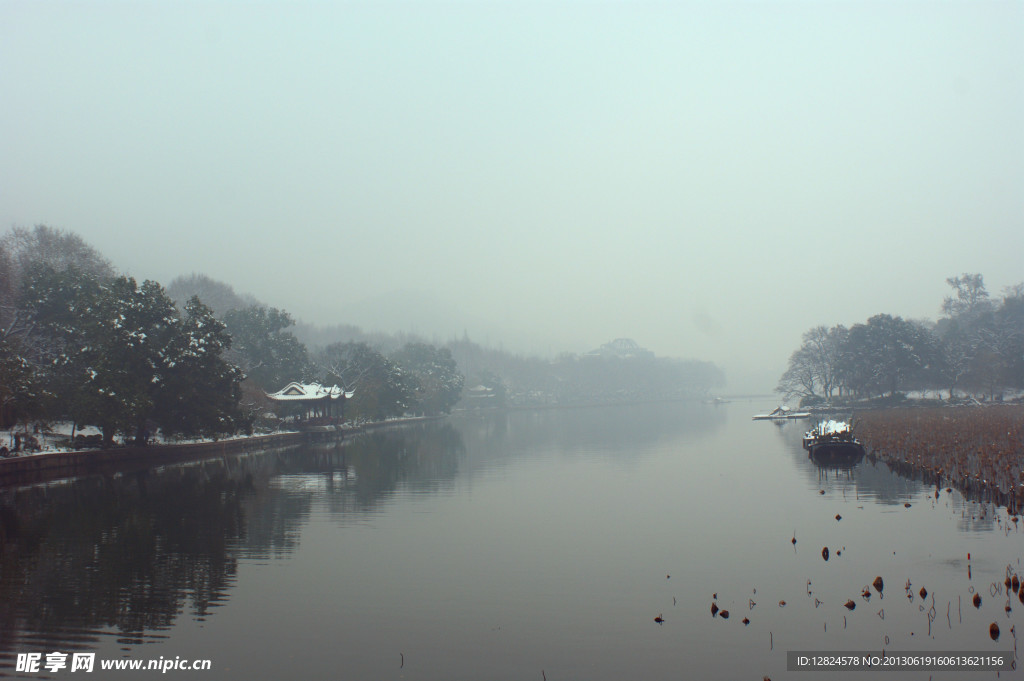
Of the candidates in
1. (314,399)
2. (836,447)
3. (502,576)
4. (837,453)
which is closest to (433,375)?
(314,399)

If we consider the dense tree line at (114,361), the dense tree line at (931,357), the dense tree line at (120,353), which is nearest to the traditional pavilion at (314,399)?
the dense tree line at (120,353)

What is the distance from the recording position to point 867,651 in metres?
11.3

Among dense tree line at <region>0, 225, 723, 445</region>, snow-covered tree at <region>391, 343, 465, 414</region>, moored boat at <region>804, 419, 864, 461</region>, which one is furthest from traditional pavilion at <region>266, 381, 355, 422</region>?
moored boat at <region>804, 419, 864, 461</region>

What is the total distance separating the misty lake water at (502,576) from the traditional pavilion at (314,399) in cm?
3663

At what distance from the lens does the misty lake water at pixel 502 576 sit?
1145 centimetres

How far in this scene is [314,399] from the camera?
69812 mm

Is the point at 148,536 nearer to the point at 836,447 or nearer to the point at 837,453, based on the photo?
the point at 836,447

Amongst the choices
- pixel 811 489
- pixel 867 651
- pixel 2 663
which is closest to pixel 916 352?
pixel 811 489

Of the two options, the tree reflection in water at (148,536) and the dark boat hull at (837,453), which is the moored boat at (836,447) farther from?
the tree reflection in water at (148,536)

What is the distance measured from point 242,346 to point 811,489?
5747cm

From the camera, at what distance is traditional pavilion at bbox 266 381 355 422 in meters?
68.6

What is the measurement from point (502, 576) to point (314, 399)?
56.7 m

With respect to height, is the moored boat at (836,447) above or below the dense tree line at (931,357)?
below

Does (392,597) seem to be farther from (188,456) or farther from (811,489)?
(188,456)
